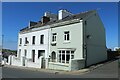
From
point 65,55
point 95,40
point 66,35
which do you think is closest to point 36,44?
point 66,35

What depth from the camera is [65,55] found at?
26.7m

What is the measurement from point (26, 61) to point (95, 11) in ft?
44.2

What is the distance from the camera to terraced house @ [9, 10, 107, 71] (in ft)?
82.6

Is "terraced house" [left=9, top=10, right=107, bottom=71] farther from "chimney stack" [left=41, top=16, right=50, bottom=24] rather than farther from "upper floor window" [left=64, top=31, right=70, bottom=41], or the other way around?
"chimney stack" [left=41, top=16, right=50, bottom=24]

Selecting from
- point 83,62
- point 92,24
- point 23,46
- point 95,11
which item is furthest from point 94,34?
point 23,46

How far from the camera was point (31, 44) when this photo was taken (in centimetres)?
3453

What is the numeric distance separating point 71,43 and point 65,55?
1.89 meters

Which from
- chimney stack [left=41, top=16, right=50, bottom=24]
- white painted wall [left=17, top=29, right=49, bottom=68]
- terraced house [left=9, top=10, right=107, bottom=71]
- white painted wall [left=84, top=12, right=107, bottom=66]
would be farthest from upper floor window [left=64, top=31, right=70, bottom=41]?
chimney stack [left=41, top=16, right=50, bottom=24]

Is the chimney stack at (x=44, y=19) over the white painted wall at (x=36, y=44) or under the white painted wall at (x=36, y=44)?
over

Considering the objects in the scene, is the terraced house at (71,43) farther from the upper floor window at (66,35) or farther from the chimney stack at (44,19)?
the chimney stack at (44,19)

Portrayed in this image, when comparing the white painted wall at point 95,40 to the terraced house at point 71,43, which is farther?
the white painted wall at point 95,40

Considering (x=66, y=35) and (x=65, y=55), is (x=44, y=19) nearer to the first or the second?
(x=66, y=35)

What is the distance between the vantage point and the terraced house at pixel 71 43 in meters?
25.2

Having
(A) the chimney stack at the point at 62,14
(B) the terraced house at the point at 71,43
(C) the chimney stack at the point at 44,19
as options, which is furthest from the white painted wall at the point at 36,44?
(A) the chimney stack at the point at 62,14
